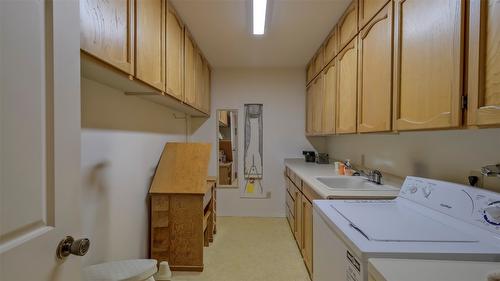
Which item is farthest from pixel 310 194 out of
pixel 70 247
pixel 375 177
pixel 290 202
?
pixel 70 247

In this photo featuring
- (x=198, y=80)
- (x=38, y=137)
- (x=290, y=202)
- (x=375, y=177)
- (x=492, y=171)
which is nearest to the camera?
(x=38, y=137)

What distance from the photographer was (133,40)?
1385 mm

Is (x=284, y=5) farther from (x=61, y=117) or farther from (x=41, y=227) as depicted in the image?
(x=41, y=227)

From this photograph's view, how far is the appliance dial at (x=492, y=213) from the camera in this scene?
91 centimetres

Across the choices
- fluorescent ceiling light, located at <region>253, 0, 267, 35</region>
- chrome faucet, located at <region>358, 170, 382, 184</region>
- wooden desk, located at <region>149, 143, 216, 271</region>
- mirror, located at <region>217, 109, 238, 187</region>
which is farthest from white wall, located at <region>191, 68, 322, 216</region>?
chrome faucet, located at <region>358, 170, 382, 184</region>

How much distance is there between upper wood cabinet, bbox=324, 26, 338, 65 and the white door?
221cm

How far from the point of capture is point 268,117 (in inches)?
156

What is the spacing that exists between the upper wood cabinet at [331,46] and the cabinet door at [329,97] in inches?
3.1

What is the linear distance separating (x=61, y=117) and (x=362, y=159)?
8.48 feet

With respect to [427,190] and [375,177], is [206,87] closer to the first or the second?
[375,177]

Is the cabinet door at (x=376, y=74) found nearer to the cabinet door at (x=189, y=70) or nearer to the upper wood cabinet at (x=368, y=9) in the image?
the upper wood cabinet at (x=368, y=9)

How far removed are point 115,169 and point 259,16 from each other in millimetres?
1761

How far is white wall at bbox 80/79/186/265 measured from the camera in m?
1.48

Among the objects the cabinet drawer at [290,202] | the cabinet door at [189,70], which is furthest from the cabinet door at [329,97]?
the cabinet door at [189,70]
